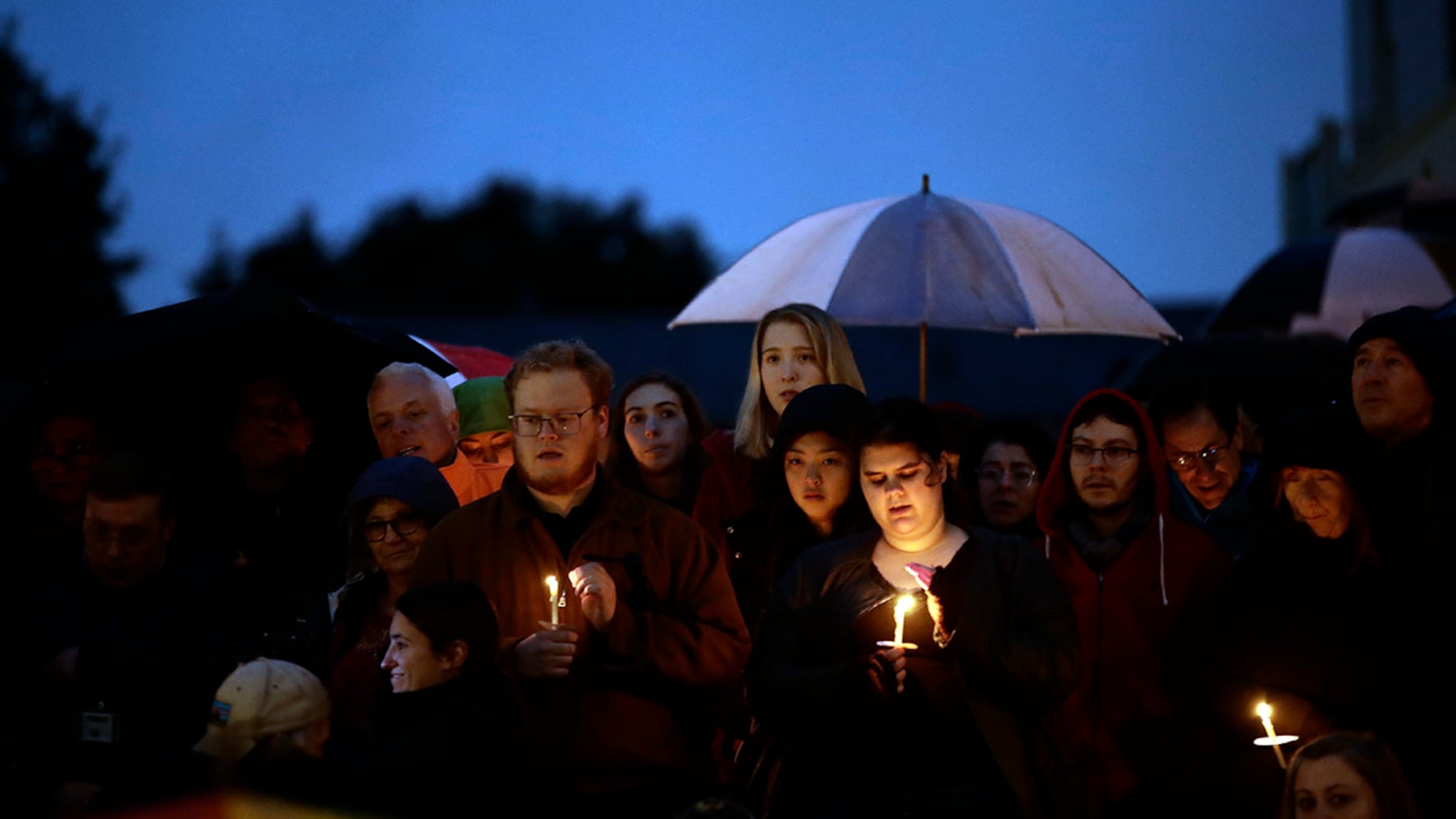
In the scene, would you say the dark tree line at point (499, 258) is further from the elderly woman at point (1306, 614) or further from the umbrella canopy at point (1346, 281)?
the elderly woman at point (1306, 614)

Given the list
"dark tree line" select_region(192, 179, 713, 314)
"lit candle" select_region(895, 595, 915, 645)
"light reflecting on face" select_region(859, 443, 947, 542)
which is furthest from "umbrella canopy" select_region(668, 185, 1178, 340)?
"dark tree line" select_region(192, 179, 713, 314)

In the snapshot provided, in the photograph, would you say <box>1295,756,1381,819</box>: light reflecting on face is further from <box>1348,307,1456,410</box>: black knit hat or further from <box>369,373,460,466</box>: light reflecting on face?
<box>369,373,460,466</box>: light reflecting on face

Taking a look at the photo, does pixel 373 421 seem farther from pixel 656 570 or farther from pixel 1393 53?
pixel 1393 53

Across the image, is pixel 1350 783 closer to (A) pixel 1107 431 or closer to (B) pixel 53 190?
(A) pixel 1107 431

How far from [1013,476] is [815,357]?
974 millimetres

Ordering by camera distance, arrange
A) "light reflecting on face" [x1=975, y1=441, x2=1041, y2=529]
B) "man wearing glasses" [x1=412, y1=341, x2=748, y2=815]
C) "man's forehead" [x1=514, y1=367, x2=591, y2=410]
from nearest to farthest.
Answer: "man wearing glasses" [x1=412, y1=341, x2=748, y2=815] < "man's forehead" [x1=514, y1=367, x2=591, y2=410] < "light reflecting on face" [x1=975, y1=441, x2=1041, y2=529]

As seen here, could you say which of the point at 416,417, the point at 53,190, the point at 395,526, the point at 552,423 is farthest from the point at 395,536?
the point at 53,190

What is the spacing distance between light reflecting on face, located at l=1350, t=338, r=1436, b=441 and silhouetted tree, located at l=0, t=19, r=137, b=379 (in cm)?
2559

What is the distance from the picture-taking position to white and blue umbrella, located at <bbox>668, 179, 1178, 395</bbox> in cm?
665

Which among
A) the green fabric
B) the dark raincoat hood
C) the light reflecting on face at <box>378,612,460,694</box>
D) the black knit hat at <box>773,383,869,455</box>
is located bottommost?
the light reflecting on face at <box>378,612,460,694</box>

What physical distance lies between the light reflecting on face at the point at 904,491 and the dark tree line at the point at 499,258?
57896 mm

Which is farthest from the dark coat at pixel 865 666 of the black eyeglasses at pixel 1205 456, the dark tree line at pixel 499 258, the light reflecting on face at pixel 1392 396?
the dark tree line at pixel 499 258

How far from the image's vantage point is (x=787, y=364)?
601cm

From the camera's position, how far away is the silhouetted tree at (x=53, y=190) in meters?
28.9
